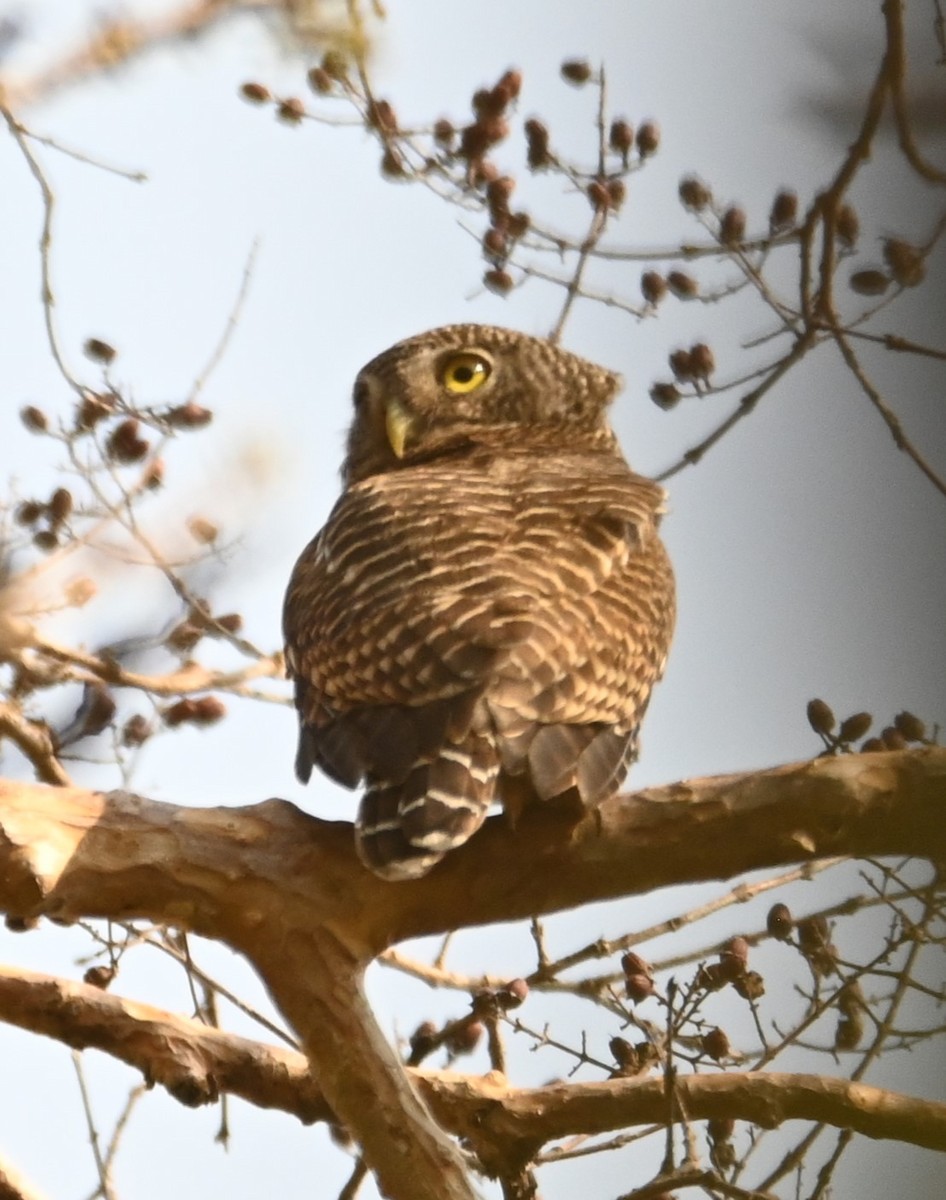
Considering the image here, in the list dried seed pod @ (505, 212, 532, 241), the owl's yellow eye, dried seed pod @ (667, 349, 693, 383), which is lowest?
dried seed pod @ (667, 349, 693, 383)

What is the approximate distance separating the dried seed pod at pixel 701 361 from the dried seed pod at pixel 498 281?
0.61 metres

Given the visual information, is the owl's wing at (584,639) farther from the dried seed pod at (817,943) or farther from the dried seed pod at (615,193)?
the dried seed pod at (615,193)

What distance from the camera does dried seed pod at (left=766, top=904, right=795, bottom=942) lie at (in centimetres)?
235

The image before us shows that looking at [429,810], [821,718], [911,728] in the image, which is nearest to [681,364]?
[821,718]

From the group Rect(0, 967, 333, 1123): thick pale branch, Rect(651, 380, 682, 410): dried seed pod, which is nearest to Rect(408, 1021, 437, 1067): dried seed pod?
Rect(0, 967, 333, 1123): thick pale branch

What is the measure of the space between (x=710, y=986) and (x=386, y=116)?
224 centimetres

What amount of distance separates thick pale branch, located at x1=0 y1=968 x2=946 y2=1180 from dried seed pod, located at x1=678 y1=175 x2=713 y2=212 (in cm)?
162

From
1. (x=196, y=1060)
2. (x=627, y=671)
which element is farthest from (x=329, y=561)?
(x=196, y=1060)

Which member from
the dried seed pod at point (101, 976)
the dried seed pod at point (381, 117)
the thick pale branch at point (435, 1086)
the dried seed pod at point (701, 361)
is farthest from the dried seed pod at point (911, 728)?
the dried seed pod at point (381, 117)

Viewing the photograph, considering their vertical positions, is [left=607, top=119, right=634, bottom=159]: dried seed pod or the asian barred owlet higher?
[left=607, top=119, right=634, bottom=159]: dried seed pod

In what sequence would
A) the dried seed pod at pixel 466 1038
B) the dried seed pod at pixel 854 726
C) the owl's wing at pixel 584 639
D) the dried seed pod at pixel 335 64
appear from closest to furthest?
the dried seed pod at pixel 854 726 → the owl's wing at pixel 584 639 → the dried seed pod at pixel 466 1038 → the dried seed pod at pixel 335 64

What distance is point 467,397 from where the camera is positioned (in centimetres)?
401

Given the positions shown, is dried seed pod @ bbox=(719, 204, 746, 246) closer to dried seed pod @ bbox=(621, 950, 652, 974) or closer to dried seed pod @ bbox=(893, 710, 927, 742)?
dried seed pod @ bbox=(621, 950, 652, 974)

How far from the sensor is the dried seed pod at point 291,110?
3631 mm
